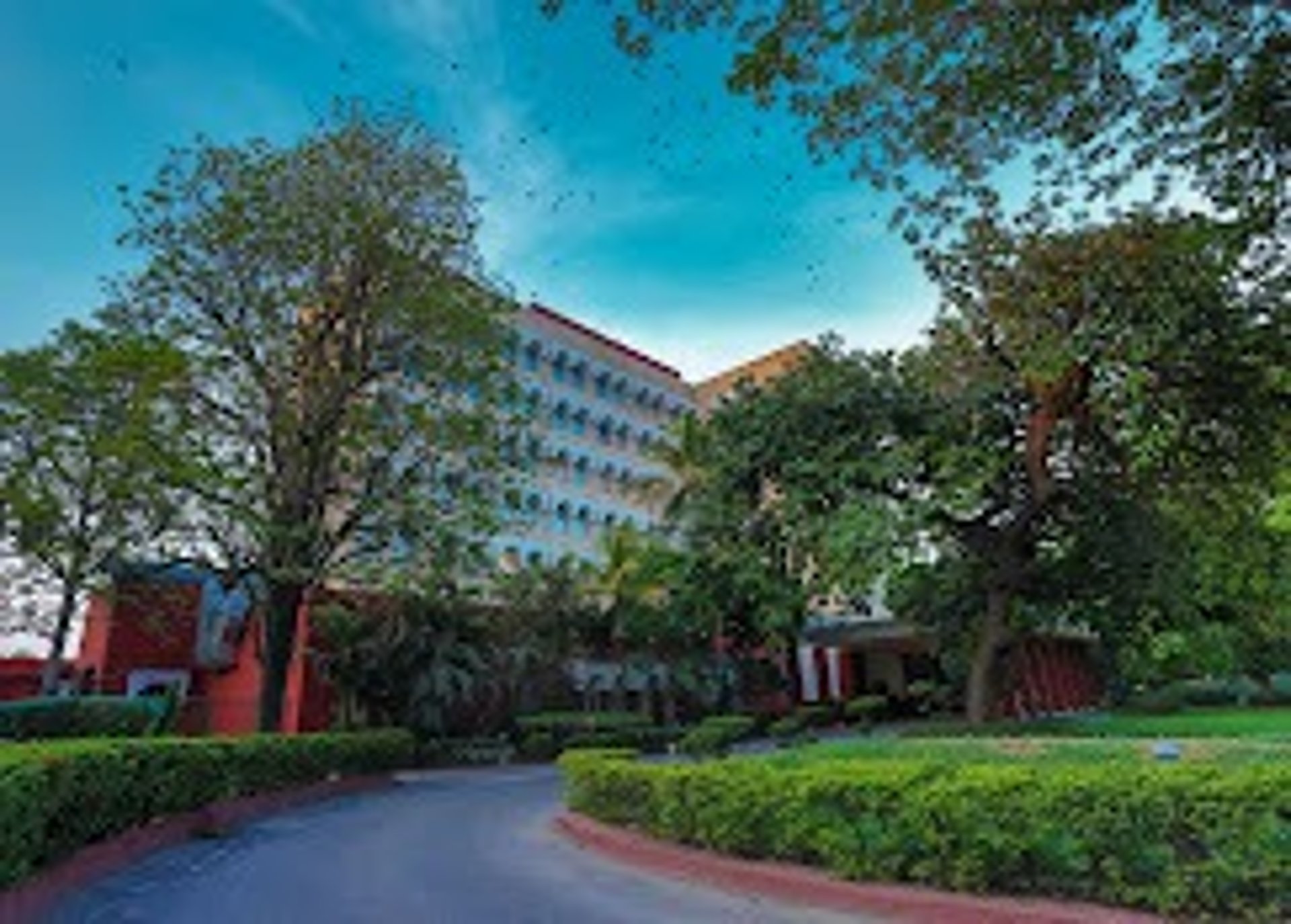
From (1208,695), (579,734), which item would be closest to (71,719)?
(579,734)

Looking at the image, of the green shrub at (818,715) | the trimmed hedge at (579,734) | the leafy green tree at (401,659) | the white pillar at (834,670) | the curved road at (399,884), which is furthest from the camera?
the white pillar at (834,670)

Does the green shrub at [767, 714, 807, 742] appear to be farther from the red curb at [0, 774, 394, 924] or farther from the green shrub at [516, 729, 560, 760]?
the red curb at [0, 774, 394, 924]

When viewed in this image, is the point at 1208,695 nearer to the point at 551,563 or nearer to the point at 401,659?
the point at 551,563

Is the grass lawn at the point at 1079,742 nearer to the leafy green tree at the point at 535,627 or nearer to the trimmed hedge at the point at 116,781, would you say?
the trimmed hedge at the point at 116,781

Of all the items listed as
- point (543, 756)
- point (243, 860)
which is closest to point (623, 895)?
point (243, 860)

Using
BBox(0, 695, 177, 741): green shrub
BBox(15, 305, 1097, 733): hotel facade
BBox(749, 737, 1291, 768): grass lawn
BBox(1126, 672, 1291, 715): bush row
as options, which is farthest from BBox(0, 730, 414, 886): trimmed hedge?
BBox(1126, 672, 1291, 715): bush row

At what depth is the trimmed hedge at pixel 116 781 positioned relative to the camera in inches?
302

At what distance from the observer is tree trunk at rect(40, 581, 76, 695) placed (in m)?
24.0

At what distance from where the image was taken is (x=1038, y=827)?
6656 mm

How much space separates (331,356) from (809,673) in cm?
3072

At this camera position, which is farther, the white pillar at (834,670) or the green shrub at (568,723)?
the white pillar at (834,670)

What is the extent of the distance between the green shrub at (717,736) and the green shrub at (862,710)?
20.3ft

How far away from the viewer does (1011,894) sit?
267 inches

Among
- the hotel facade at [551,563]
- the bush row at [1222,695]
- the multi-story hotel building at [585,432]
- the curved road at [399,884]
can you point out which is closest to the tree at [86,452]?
the hotel facade at [551,563]
